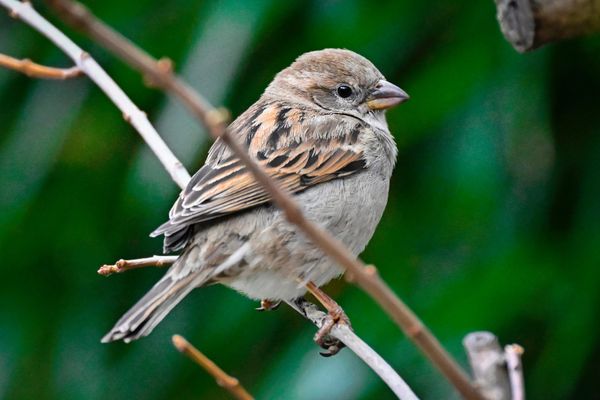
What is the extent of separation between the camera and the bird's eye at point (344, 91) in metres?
3.13

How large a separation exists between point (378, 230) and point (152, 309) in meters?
1.12

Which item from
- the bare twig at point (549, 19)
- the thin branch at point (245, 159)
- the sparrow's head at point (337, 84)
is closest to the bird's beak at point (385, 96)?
the sparrow's head at point (337, 84)

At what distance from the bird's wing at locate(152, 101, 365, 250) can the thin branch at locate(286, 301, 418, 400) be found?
1.14ft

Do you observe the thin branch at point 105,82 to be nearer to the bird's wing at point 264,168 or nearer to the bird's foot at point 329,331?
the bird's wing at point 264,168

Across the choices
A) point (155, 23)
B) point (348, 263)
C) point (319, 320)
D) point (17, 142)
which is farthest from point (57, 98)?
point (348, 263)

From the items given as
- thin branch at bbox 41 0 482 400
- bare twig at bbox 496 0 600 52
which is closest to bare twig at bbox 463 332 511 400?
thin branch at bbox 41 0 482 400

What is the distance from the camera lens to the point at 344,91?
315 centimetres

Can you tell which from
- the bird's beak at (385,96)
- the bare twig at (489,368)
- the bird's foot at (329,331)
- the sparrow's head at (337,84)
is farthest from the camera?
the sparrow's head at (337,84)

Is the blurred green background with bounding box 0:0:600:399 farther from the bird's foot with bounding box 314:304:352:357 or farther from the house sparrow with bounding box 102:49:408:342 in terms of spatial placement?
the bird's foot with bounding box 314:304:352:357

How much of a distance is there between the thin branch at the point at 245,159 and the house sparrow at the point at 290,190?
1289 millimetres

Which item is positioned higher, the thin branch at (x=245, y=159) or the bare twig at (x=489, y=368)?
the thin branch at (x=245, y=159)

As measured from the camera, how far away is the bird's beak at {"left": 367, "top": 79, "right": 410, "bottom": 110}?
2.97 m

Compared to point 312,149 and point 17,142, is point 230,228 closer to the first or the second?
point 312,149

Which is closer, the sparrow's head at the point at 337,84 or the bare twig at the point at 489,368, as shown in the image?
the bare twig at the point at 489,368
